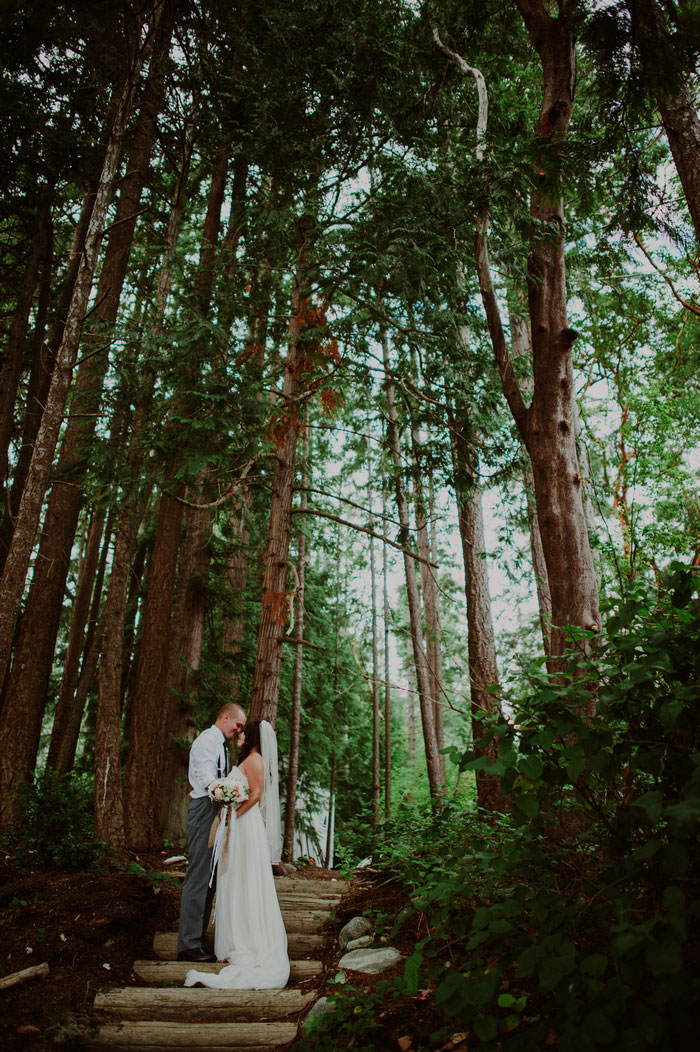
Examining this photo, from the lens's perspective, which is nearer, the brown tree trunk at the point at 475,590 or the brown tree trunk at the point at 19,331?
the brown tree trunk at the point at 475,590

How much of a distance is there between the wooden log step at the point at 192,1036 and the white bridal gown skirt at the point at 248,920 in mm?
875

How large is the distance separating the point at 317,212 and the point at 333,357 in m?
1.82

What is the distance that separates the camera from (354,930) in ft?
17.0

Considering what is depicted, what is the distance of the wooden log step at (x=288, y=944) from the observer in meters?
5.58

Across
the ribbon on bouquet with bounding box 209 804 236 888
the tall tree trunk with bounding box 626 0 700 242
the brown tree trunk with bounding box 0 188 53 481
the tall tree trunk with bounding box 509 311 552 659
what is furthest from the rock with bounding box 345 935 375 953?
→ the brown tree trunk with bounding box 0 188 53 481

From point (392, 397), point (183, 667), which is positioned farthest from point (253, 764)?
point (392, 397)

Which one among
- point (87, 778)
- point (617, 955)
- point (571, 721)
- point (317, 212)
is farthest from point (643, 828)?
point (87, 778)

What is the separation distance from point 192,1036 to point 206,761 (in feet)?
7.81

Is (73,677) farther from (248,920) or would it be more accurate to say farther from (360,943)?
(360,943)

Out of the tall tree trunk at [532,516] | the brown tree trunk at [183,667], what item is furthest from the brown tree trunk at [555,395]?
the brown tree trunk at [183,667]

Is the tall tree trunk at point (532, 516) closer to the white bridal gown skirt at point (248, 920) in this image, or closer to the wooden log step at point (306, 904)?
the wooden log step at point (306, 904)

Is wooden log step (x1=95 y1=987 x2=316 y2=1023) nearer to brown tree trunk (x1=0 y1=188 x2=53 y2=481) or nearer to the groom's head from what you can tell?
the groom's head

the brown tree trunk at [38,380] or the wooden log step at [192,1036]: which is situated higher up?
the brown tree trunk at [38,380]

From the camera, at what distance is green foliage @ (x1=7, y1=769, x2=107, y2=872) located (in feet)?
20.7
